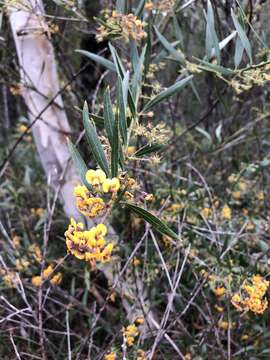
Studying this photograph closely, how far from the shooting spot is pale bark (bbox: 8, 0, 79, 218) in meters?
1.50

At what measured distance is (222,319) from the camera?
4.50 feet

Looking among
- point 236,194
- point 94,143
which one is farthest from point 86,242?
point 236,194

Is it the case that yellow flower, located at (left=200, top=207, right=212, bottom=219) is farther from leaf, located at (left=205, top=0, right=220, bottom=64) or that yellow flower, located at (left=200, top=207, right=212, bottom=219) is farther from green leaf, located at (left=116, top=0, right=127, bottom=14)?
green leaf, located at (left=116, top=0, right=127, bottom=14)

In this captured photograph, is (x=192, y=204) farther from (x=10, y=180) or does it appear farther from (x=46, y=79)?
(x=10, y=180)

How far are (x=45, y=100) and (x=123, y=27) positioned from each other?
1.85 ft

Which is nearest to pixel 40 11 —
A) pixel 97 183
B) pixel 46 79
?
pixel 46 79

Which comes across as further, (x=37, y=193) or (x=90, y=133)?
(x=37, y=193)

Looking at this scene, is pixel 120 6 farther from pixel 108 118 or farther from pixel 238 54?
pixel 108 118

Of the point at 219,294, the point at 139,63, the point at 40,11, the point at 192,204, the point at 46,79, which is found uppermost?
the point at 40,11

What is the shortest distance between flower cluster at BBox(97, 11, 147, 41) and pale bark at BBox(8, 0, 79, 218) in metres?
0.44

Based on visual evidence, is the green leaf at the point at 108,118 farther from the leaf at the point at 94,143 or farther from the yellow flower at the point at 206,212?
the yellow flower at the point at 206,212

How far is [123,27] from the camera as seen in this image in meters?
1.07

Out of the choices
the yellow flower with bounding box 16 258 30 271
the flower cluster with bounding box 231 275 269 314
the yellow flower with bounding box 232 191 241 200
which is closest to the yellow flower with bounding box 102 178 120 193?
the flower cluster with bounding box 231 275 269 314

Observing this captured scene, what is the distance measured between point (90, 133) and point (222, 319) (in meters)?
0.92
